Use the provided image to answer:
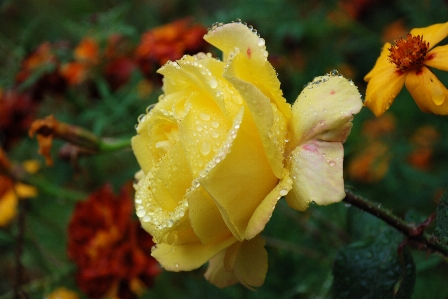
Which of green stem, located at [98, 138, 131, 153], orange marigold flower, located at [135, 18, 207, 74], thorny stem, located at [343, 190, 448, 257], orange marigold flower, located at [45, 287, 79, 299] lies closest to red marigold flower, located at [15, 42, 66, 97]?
orange marigold flower, located at [135, 18, 207, 74]

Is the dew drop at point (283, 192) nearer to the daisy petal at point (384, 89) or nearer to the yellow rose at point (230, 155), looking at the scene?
the yellow rose at point (230, 155)

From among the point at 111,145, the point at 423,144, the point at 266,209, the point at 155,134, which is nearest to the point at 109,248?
the point at 111,145

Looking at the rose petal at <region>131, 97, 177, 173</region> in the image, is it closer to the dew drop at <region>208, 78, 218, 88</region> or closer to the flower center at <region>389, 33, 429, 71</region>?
the dew drop at <region>208, 78, 218, 88</region>

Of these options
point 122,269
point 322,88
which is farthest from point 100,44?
point 322,88

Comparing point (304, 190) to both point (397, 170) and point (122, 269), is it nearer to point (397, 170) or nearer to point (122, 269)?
point (122, 269)

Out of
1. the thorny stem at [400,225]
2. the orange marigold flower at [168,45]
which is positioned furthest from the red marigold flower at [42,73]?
the thorny stem at [400,225]
